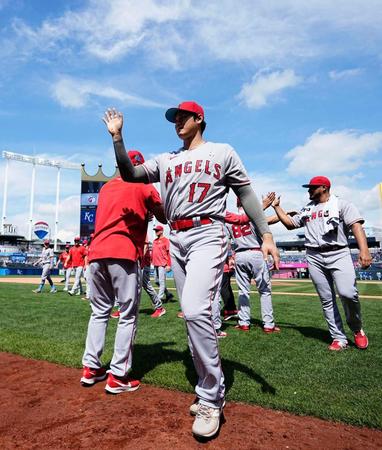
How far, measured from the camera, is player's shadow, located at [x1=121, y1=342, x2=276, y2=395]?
3.14 m

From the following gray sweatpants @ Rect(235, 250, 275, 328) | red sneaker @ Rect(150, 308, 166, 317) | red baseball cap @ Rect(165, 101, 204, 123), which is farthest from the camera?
red sneaker @ Rect(150, 308, 166, 317)

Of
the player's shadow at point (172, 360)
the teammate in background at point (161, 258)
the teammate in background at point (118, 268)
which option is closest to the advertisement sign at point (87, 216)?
the teammate in background at point (161, 258)

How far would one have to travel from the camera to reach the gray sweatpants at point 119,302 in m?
3.13

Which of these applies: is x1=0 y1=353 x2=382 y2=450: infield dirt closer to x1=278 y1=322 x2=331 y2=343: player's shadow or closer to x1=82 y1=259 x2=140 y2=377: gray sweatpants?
x1=82 y1=259 x2=140 y2=377: gray sweatpants

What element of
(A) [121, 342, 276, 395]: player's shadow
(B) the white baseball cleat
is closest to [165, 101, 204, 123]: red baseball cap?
(B) the white baseball cleat

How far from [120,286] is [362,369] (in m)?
2.63

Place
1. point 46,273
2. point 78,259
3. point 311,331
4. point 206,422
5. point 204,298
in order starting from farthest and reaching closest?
point 46,273 < point 78,259 < point 311,331 < point 204,298 < point 206,422

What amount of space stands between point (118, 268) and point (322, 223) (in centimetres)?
281

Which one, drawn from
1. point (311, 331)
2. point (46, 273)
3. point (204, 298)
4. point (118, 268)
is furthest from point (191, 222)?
point (46, 273)

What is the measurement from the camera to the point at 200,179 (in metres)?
2.69

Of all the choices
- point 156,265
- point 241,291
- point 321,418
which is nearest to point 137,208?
point 321,418

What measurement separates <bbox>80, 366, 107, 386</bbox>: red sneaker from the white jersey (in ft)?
5.22

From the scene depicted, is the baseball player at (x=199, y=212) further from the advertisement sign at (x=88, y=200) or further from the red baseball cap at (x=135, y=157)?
the advertisement sign at (x=88, y=200)

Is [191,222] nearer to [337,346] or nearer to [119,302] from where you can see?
[119,302]
